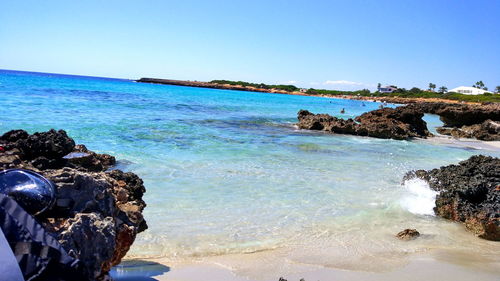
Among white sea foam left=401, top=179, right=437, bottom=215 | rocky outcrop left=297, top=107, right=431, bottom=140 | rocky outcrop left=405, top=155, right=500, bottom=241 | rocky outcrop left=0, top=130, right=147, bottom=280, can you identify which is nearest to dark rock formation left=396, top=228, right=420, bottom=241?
rocky outcrop left=405, top=155, right=500, bottom=241

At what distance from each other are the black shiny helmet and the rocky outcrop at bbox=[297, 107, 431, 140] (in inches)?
728

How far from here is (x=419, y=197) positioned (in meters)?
7.82

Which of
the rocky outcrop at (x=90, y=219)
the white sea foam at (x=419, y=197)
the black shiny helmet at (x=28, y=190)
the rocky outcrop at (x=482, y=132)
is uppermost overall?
the black shiny helmet at (x=28, y=190)

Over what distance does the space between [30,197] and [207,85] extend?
412ft

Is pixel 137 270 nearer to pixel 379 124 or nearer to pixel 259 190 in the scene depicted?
pixel 259 190

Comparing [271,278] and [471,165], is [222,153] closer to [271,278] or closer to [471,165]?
[471,165]

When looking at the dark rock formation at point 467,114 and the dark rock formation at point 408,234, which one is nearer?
the dark rock formation at point 408,234

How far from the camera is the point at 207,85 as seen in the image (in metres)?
126

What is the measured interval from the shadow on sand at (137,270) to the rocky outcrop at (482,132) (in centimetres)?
2243

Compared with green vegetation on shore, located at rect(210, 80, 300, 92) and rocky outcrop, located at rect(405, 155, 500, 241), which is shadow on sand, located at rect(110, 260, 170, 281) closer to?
rocky outcrop, located at rect(405, 155, 500, 241)

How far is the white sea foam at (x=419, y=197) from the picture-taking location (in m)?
7.06

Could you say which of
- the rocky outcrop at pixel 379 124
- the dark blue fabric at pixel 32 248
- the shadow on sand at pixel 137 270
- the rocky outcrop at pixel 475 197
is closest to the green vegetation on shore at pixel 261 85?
the rocky outcrop at pixel 379 124

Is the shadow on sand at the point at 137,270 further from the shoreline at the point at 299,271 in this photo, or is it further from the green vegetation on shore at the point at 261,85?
the green vegetation on shore at the point at 261,85

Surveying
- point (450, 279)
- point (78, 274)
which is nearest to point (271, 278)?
point (450, 279)
